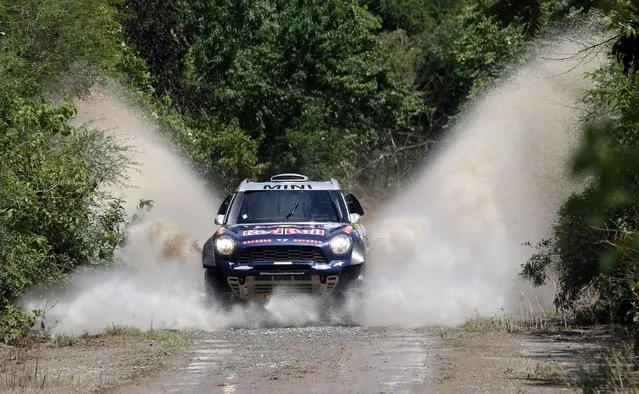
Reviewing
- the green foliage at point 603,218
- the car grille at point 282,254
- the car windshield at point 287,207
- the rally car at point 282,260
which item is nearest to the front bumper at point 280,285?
the rally car at point 282,260

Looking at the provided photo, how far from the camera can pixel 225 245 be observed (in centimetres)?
1775

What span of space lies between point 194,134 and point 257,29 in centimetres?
545

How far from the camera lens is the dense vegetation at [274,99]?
1253 cm

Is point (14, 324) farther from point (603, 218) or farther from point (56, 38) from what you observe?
point (56, 38)

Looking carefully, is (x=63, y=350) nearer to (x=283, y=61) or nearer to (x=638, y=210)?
(x=638, y=210)

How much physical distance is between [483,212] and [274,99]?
23091 millimetres

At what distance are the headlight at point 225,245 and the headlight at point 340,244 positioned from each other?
1246 millimetres

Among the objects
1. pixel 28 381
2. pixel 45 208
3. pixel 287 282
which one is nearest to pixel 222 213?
pixel 287 282

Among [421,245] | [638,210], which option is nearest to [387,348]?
[638,210]

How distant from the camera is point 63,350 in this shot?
15.1m

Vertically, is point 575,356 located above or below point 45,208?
below

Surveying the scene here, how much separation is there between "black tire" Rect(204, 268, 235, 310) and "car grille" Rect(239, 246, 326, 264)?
0.43 meters

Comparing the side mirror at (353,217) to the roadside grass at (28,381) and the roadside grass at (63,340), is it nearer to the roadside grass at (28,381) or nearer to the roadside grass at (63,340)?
the roadside grass at (63,340)

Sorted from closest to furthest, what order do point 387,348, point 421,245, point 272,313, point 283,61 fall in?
point 387,348 < point 272,313 < point 421,245 < point 283,61
